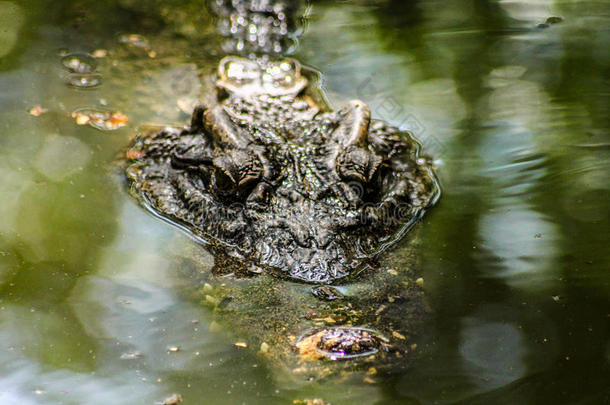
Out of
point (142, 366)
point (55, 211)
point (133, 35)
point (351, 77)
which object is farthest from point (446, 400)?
point (133, 35)

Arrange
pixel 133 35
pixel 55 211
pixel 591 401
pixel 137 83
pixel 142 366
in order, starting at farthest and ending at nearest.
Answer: pixel 133 35
pixel 137 83
pixel 55 211
pixel 142 366
pixel 591 401

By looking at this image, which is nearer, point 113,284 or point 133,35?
point 113,284

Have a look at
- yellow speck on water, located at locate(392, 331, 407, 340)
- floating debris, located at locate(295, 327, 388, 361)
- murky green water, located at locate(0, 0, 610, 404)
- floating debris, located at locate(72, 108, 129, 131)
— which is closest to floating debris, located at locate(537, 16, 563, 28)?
murky green water, located at locate(0, 0, 610, 404)

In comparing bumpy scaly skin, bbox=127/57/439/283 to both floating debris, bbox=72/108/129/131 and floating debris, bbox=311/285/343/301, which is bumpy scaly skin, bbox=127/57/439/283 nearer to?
floating debris, bbox=311/285/343/301

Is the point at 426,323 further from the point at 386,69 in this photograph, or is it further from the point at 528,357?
the point at 386,69

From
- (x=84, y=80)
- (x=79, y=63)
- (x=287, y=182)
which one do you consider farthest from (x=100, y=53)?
(x=287, y=182)

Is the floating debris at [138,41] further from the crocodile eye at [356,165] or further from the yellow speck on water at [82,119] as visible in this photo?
the crocodile eye at [356,165]
